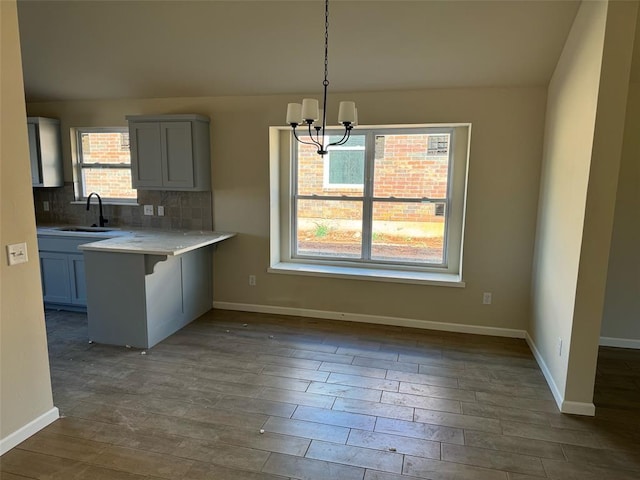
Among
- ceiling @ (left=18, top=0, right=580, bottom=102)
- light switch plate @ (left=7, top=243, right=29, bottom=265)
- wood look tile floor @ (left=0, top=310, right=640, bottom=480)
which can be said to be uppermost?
ceiling @ (left=18, top=0, right=580, bottom=102)

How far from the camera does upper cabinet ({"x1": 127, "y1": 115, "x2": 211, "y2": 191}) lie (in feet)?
13.6

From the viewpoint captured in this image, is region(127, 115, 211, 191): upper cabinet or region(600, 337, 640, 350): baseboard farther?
region(127, 115, 211, 191): upper cabinet

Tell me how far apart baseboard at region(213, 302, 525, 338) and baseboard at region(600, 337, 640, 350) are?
0.73 m

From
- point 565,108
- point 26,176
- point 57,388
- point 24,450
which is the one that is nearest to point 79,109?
point 26,176

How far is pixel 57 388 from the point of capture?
288 centimetres

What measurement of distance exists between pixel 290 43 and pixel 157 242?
6.81 feet

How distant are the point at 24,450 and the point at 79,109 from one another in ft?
12.4

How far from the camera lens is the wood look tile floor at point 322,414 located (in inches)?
85.0

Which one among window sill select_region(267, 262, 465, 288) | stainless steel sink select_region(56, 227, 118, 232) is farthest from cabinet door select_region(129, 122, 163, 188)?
window sill select_region(267, 262, 465, 288)

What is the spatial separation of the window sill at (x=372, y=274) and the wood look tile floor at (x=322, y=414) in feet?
1.82

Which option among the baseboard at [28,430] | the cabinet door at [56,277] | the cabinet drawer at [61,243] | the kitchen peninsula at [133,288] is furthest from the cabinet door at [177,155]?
the baseboard at [28,430]

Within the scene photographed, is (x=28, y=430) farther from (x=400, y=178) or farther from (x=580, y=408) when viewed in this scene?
(x=400, y=178)

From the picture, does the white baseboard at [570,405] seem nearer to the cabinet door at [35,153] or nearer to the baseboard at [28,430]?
the baseboard at [28,430]

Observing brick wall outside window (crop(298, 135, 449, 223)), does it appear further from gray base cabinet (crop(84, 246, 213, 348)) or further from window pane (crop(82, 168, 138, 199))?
window pane (crop(82, 168, 138, 199))
